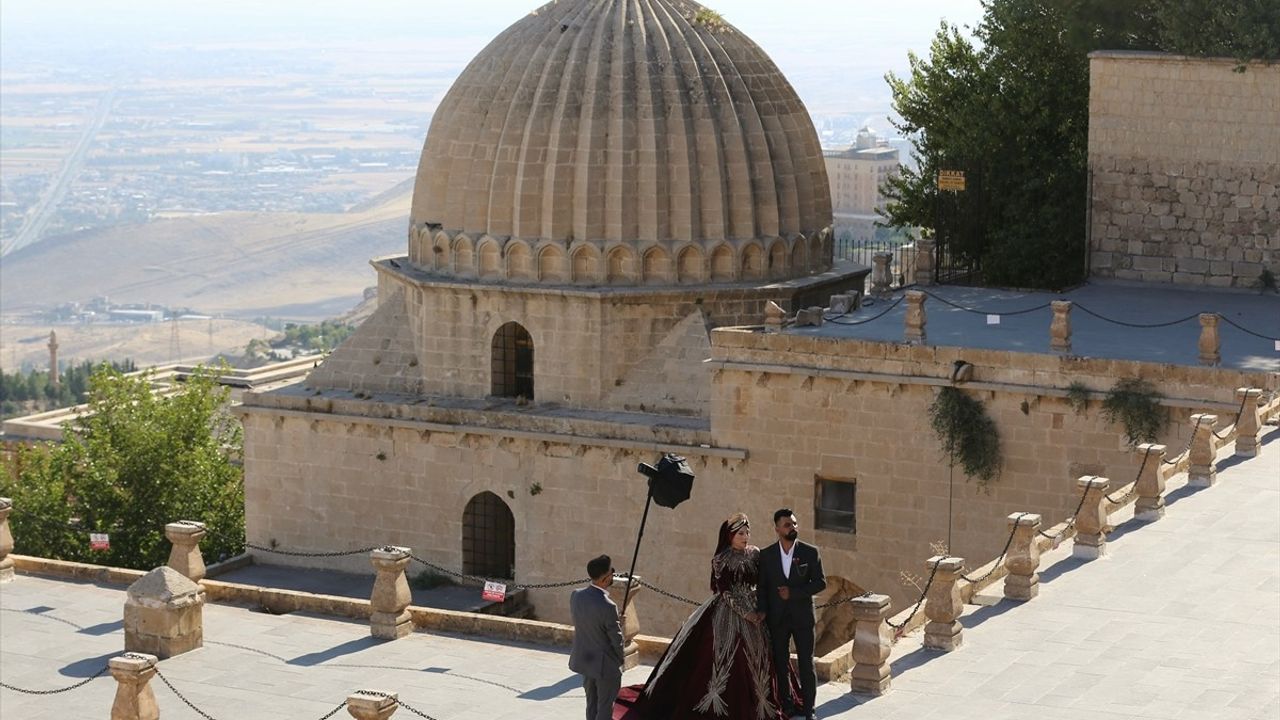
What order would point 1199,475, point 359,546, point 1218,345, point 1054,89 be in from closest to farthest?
point 1199,475 → point 1218,345 → point 359,546 → point 1054,89

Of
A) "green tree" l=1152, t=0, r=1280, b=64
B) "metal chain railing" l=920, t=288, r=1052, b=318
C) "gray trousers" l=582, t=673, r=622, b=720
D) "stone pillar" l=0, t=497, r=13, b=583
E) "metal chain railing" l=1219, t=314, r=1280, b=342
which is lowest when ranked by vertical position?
"stone pillar" l=0, t=497, r=13, b=583

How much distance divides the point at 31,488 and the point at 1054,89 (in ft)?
65.1

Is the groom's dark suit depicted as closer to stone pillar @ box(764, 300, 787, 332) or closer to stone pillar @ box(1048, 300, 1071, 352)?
stone pillar @ box(1048, 300, 1071, 352)

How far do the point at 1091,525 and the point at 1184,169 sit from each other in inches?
466

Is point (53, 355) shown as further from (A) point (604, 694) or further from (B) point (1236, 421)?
(A) point (604, 694)

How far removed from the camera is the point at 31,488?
141 feet

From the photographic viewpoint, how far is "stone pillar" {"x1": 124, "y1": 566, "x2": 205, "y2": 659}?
24.5m

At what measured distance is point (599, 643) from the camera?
17.8 m

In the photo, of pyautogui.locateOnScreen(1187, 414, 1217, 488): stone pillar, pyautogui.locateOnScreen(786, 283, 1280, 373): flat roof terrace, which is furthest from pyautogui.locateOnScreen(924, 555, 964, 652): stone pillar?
pyautogui.locateOnScreen(786, 283, 1280, 373): flat roof terrace

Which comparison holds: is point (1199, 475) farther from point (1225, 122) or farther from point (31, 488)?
point (31, 488)

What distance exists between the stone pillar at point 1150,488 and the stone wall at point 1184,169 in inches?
378

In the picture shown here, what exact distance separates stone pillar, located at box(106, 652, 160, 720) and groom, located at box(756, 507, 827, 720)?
20.1ft

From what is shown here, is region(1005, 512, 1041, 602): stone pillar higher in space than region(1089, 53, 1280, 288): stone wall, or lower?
lower

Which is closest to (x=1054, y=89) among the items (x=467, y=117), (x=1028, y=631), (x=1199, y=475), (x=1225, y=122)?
(x=1225, y=122)
